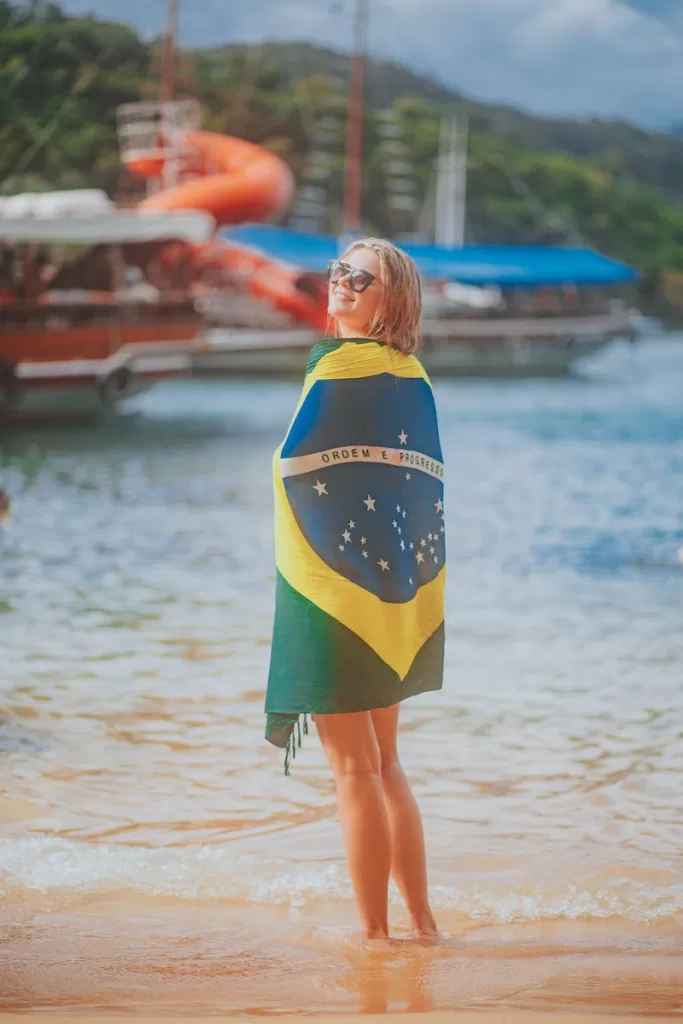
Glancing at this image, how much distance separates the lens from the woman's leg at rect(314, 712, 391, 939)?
74.9 inches

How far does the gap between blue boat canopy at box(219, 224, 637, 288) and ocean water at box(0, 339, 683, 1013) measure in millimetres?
17551

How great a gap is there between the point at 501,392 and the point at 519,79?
16.3 meters

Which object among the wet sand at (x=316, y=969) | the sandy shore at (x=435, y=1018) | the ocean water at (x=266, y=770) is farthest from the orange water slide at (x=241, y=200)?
the sandy shore at (x=435, y=1018)

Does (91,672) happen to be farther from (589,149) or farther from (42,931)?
(589,149)

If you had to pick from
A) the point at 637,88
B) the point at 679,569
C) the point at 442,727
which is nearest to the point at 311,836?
the point at 442,727

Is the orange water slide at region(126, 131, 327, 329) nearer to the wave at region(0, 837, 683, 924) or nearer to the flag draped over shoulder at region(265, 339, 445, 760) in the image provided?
the wave at region(0, 837, 683, 924)

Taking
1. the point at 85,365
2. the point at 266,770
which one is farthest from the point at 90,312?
the point at 266,770

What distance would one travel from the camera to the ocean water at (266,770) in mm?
2168

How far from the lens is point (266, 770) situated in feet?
10.4

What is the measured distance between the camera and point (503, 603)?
5.65 m

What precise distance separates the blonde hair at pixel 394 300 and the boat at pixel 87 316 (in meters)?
13.2

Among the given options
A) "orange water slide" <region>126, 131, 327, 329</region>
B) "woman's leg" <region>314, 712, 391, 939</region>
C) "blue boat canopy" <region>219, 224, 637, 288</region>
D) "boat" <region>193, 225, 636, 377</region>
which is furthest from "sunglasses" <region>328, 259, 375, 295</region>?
"blue boat canopy" <region>219, 224, 637, 288</region>

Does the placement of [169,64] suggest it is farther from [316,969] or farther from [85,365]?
[316,969]

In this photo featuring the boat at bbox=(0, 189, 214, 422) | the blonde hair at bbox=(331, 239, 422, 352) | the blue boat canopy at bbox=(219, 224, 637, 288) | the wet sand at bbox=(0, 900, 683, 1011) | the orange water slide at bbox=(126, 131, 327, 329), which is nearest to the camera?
the wet sand at bbox=(0, 900, 683, 1011)
